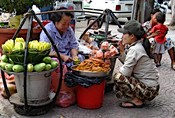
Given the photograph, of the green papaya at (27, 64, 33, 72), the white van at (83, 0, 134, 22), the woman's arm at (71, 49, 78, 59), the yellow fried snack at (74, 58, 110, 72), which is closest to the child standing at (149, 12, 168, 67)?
the woman's arm at (71, 49, 78, 59)

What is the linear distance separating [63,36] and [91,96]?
1.04 m

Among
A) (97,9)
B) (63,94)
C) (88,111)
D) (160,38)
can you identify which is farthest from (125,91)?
(97,9)

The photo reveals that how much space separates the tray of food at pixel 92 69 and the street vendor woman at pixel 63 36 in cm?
35

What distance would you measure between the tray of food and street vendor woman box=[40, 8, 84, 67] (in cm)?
35

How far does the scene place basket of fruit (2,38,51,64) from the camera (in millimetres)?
3625

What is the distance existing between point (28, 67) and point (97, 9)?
1230cm

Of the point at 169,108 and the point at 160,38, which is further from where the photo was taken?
the point at 160,38

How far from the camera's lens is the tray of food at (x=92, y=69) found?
3998 mm

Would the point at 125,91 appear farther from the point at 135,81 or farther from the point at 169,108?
the point at 169,108

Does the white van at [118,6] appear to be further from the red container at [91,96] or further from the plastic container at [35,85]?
the plastic container at [35,85]

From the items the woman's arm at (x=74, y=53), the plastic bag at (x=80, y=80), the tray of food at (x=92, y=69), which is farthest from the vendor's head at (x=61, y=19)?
the plastic bag at (x=80, y=80)

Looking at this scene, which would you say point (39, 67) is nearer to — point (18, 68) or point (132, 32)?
point (18, 68)

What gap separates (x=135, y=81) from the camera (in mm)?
4211

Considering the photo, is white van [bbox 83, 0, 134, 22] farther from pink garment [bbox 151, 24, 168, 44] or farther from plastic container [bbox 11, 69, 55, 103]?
plastic container [bbox 11, 69, 55, 103]
